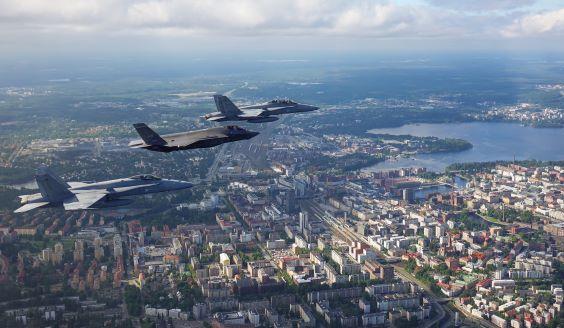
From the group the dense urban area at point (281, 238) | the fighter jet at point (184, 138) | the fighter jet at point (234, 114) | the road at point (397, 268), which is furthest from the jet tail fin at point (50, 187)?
the road at point (397, 268)

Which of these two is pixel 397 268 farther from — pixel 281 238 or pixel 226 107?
pixel 226 107

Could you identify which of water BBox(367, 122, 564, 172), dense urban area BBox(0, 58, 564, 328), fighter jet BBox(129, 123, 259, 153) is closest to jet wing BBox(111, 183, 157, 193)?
fighter jet BBox(129, 123, 259, 153)

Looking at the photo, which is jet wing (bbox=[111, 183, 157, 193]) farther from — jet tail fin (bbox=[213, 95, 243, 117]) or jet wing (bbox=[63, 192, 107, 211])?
jet tail fin (bbox=[213, 95, 243, 117])

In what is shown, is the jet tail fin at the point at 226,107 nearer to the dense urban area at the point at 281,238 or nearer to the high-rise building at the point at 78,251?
the dense urban area at the point at 281,238

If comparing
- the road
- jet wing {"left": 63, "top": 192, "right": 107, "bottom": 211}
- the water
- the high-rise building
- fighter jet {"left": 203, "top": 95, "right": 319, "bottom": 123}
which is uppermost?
fighter jet {"left": 203, "top": 95, "right": 319, "bottom": 123}

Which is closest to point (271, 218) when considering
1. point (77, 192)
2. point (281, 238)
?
point (281, 238)

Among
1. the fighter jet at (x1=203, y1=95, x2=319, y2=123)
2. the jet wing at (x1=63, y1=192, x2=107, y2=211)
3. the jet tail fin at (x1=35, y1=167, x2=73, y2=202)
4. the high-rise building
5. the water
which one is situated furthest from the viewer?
the water
